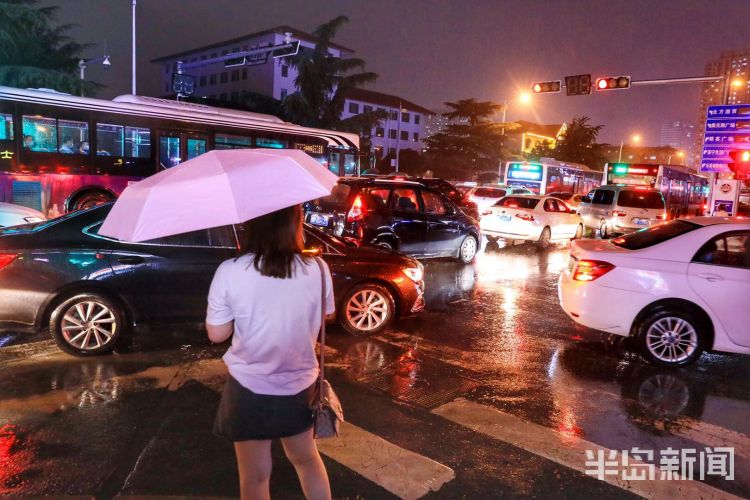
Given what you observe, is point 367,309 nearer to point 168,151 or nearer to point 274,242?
point 274,242

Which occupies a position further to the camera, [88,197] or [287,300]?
[88,197]

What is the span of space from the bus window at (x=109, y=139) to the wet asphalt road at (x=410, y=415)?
9105mm

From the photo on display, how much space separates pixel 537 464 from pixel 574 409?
4.09 feet

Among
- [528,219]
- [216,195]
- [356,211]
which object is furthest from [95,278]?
[528,219]

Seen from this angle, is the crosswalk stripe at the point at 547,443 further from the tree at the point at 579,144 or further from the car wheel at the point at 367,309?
the tree at the point at 579,144

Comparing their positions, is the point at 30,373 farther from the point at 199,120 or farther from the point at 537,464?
the point at 199,120

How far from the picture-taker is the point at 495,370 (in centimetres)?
609

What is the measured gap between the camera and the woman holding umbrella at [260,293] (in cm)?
240

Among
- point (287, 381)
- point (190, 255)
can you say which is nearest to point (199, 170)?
point (287, 381)

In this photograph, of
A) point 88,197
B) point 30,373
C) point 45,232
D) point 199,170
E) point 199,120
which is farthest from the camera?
point 199,120

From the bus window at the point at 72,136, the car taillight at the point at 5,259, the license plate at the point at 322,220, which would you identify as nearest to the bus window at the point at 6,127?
the bus window at the point at 72,136

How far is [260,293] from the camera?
238cm

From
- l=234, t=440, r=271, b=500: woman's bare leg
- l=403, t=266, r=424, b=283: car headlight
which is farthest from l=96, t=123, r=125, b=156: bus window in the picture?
l=234, t=440, r=271, b=500: woman's bare leg

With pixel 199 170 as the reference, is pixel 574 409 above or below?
below
